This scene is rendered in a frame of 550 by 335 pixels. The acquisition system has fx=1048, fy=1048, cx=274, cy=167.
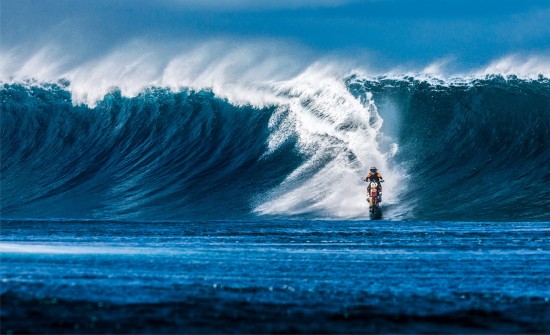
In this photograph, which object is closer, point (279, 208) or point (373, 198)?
point (373, 198)

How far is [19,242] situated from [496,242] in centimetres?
657

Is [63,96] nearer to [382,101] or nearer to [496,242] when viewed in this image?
[382,101]

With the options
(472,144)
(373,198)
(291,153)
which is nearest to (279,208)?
(373,198)

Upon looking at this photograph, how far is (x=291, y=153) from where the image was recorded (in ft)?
89.2

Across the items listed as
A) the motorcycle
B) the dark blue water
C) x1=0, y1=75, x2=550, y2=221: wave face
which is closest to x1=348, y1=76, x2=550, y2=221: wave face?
x1=0, y1=75, x2=550, y2=221: wave face

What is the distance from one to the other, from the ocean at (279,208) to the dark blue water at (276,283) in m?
0.03

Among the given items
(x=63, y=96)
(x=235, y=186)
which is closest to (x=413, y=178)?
(x=235, y=186)

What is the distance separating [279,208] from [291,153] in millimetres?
4151

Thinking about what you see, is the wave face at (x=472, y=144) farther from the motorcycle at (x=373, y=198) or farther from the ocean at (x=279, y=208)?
the motorcycle at (x=373, y=198)

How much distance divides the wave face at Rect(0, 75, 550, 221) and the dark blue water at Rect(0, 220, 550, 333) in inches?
273

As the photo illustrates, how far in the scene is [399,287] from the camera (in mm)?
9117

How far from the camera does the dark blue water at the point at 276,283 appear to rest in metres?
7.18

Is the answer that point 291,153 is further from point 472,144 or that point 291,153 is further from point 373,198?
point 373,198

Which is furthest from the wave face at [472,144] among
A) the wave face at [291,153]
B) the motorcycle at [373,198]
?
the motorcycle at [373,198]
